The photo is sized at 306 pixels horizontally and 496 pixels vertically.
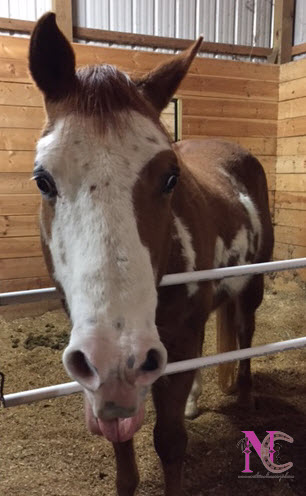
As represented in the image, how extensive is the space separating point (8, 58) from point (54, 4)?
631 millimetres

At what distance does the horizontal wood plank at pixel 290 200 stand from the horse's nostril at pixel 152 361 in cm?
377

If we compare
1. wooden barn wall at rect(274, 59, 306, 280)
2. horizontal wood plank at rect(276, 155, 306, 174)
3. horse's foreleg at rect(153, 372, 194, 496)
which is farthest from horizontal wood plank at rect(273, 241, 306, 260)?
horse's foreleg at rect(153, 372, 194, 496)

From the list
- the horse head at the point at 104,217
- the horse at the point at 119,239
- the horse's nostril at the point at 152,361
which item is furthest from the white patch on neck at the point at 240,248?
the horse's nostril at the point at 152,361

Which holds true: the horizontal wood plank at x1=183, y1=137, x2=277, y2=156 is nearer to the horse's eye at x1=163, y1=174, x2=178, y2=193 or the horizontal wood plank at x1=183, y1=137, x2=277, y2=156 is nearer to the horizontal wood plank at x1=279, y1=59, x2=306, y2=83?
the horizontal wood plank at x1=279, y1=59, x2=306, y2=83

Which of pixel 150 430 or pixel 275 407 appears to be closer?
pixel 150 430

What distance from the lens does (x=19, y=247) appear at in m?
3.63

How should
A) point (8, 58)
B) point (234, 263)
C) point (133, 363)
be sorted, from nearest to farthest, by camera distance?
point (133, 363)
point (234, 263)
point (8, 58)

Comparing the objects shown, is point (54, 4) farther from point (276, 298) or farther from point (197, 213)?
point (276, 298)

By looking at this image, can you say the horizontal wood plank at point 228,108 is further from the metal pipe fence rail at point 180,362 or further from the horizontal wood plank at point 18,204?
the metal pipe fence rail at point 180,362

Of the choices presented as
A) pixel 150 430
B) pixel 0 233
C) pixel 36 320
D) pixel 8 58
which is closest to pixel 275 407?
pixel 150 430

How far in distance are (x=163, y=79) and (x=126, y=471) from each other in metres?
1.31

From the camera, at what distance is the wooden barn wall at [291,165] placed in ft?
13.8

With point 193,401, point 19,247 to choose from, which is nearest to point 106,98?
point 193,401

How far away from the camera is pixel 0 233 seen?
3.56 meters
